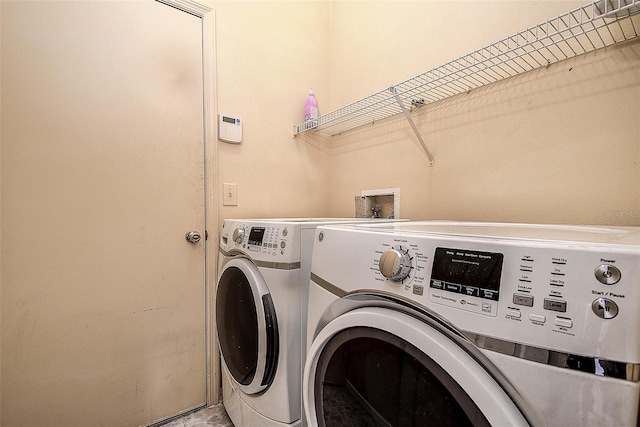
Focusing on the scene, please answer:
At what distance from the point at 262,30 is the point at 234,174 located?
2.89 ft

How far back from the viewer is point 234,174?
1.61 m

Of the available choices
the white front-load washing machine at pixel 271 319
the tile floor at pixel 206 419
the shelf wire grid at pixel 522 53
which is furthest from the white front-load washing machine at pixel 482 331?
the tile floor at pixel 206 419

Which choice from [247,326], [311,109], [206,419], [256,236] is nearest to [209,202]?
[256,236]

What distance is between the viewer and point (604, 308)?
370mm

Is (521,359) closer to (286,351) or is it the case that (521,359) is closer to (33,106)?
(286,351)

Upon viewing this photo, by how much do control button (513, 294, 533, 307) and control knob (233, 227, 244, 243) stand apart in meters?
1.00

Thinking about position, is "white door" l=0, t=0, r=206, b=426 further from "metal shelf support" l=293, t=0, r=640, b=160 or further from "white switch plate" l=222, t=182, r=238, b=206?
"metal shelf support" l=293, t=0, r=640, b=160

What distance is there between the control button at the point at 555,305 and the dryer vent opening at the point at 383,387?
192mm

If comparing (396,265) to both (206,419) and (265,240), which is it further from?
(206,419)

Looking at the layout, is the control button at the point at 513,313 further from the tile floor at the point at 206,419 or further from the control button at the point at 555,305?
the tile floor at the point at 206,419

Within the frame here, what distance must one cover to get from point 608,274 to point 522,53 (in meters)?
1.04

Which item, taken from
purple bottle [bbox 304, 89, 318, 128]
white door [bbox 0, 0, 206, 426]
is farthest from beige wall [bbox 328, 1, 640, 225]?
white door [bbox 0, 0, 206, 426]

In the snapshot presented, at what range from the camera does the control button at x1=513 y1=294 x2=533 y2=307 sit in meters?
0.43

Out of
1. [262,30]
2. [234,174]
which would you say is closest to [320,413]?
[234,174]
